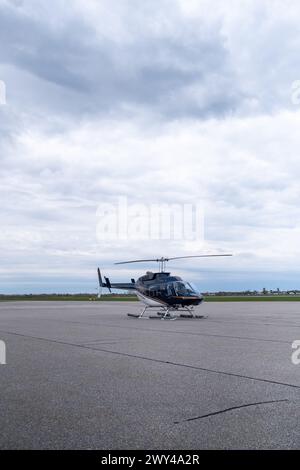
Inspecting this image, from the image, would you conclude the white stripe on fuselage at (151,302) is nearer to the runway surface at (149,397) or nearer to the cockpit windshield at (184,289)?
the cockpit windshield at (184,289)

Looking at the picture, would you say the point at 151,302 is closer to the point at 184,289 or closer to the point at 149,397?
the point at 184,289

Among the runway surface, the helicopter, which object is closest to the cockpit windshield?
the helicopter

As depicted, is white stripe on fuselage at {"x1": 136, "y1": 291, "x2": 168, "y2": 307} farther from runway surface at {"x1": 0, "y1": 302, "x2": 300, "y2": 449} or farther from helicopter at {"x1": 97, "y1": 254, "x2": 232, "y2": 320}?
runway surface at {"x1": 0, "y1": 302, "x2": 300, "y2": 449}

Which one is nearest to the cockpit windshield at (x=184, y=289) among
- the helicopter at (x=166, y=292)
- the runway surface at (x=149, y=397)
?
the helicopter at (x=166, y=292)

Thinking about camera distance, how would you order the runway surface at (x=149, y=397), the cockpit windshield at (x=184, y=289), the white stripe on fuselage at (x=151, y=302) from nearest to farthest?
the runway surface at (x=149, y=397), the cockpit windshield at (x=184, y=289), the white stripe on fuselage at (x=151, y=302)

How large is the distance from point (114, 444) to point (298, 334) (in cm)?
1266

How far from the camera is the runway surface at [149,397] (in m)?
5.22

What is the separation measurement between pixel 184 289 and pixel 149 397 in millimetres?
19279

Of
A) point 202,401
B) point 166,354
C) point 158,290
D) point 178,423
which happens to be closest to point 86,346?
point 166,354

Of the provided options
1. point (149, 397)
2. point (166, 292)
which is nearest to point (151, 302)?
point (166, 292)

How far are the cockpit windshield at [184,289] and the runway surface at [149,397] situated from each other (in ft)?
41.5

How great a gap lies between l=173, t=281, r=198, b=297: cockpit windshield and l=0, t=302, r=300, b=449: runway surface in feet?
41.5

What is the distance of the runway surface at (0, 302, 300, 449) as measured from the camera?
17.1 feet

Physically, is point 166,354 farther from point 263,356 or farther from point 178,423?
point 178,423
